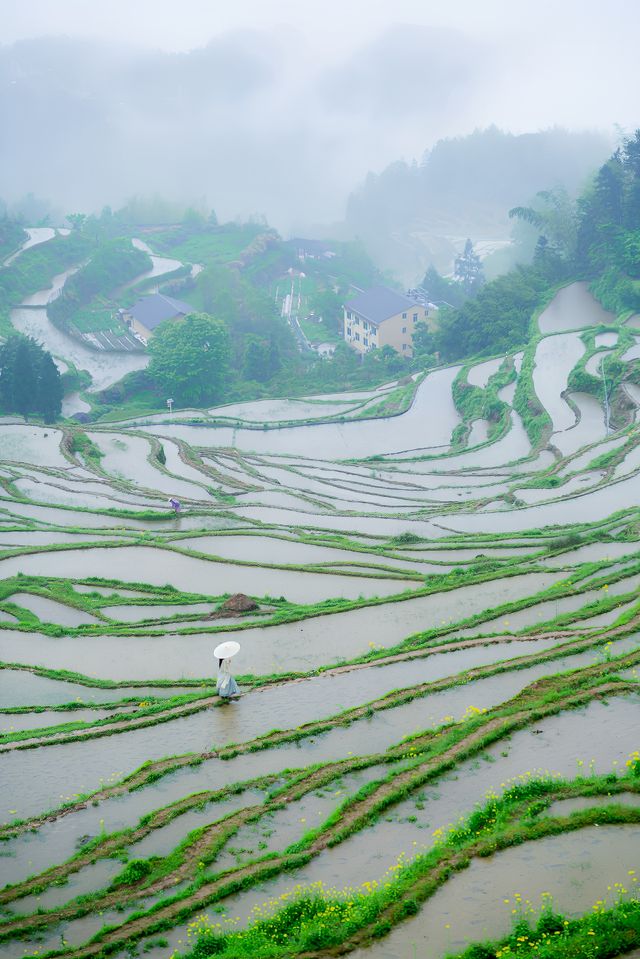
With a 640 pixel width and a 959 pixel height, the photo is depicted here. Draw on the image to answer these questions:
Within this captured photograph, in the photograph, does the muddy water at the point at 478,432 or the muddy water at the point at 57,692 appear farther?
the muddy water at the point at 478,432

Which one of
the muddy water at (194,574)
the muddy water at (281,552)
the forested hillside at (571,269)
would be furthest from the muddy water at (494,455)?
the forested hillside at (571,269)

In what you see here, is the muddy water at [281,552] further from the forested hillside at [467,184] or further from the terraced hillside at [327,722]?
the forested hillside at [467,184]

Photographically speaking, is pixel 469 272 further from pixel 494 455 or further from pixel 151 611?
pixel 151 611

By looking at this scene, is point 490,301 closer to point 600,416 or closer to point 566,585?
point 600,416

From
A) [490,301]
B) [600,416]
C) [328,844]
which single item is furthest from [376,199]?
[328,844]

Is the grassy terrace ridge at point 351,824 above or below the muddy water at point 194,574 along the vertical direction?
below

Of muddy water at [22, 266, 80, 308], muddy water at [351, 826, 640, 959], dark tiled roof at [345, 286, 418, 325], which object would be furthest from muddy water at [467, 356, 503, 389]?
muddy water at [22, 266, 80, 308]
